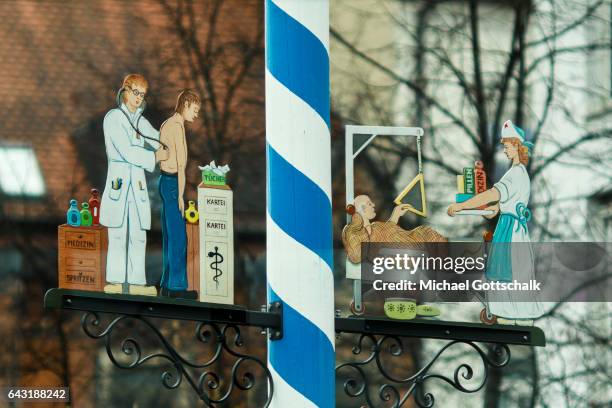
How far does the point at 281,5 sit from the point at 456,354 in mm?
2742

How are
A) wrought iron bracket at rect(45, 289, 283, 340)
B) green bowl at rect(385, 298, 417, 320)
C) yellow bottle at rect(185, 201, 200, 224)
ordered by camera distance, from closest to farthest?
wrought iron bracket at rect(45, 289, 283, 340)
yellow bottle at rect(185, 201, 200, 224)
green bowl at rect(385, 298, 417, 320)

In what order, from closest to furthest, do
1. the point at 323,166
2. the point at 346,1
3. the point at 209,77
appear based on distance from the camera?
the point at 323,166 < the point at 209,77 < the point at 346,1

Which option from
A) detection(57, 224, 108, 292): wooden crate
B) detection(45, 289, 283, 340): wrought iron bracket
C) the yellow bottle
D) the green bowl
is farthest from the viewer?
the green bowl

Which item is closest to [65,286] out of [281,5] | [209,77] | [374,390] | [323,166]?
[323,166]

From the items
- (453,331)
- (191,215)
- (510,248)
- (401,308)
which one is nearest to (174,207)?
(191,215)

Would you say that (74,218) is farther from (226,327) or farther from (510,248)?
(510,248)

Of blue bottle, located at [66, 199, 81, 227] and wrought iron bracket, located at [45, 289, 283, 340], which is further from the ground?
blue bottle, located at [66, 199, 81, 227]

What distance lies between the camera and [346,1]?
4766 millimetres

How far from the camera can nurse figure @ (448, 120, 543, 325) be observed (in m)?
2.76

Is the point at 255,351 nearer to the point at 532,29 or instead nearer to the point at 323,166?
the point at 532,29

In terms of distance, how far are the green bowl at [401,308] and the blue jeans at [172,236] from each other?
557mm

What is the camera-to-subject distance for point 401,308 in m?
2.69

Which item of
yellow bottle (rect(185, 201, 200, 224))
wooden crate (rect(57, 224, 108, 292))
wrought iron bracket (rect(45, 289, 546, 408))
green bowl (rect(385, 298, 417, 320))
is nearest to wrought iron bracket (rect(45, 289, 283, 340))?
wrought iron bracket (rect(45, 289, 546, 408))

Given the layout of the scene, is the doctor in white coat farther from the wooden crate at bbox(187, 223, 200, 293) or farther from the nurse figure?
the nurse figure
